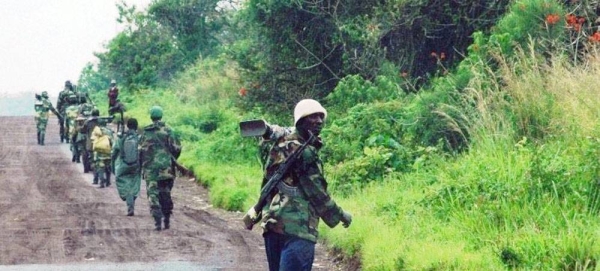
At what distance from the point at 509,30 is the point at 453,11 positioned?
409 centimetres

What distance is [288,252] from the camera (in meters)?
8.05

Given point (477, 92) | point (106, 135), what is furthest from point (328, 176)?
point (106, 135)

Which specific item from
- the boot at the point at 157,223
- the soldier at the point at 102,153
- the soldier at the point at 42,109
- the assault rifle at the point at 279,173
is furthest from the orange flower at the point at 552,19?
the soldier at the point at 42,109

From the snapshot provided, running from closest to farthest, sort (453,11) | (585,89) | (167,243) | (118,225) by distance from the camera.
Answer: (585,89) < (167,243) < (118,225) < (453,11)

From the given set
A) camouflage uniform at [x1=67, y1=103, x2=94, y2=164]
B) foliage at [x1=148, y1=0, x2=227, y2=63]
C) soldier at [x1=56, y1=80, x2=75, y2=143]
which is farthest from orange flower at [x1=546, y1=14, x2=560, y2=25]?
foliage at [x1=148, y1=0, x2=227, y2=63]

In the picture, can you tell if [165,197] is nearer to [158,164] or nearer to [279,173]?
[158,164]

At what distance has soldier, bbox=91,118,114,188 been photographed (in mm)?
22125

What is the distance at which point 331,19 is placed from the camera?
842 inches

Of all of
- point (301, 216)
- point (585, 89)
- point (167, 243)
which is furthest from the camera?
point (167, 243)

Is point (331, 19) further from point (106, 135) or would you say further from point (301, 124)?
point (301, 124)

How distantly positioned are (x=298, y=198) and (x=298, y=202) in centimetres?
3

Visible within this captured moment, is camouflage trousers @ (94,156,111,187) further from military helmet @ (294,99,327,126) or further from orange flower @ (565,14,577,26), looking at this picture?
military helmet @ (294,99,327,126)

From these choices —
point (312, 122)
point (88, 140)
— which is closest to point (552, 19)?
point (312, 122)

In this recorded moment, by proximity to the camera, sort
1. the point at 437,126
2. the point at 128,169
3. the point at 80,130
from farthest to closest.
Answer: the point at 80,130 < the point at 128,169 < the point at 437,126
